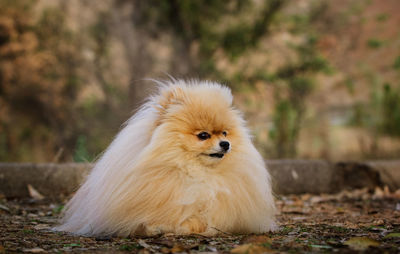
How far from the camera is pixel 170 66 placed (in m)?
11.0

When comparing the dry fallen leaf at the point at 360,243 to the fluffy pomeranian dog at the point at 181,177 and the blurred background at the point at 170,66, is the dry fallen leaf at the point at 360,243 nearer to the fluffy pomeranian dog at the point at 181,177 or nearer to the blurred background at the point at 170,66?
the fluffy pomeranian dog at the point at 181,177

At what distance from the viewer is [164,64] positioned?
11.2 m

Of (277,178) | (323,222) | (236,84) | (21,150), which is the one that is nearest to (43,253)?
(323,222)

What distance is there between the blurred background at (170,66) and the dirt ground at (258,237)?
4.67 metres

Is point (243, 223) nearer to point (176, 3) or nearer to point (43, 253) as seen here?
point (43, 253)

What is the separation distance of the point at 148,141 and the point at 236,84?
795 cm

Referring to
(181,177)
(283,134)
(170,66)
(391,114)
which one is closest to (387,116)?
(391,114)

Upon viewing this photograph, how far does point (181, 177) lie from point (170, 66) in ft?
27.1

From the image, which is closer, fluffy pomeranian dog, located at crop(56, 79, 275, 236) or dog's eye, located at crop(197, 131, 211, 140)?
fluffy pomeranian dog, located at crop(56, 79, 275, 236)

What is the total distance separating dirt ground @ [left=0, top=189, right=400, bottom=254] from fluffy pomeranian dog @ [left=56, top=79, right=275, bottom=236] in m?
0.16

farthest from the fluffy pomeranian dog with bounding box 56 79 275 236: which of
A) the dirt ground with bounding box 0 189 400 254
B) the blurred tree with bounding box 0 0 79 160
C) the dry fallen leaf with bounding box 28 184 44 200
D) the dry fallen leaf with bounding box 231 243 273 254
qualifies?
the blurred tree with bounding box 0 0 79 160

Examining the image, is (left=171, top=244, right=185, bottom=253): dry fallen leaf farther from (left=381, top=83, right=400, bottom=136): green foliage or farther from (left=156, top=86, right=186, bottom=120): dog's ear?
(left=381, top=83, right=400, bottom=136): green foliage

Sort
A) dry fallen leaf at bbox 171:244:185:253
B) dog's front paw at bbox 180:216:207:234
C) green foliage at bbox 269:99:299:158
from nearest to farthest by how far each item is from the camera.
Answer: dry fallen leaf at bbox 171:244:185:253, dog's front paw at bbox 180:216:207:234, green foliage at bbox 269:99:299:158

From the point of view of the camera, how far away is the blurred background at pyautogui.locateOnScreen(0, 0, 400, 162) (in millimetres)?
9812
